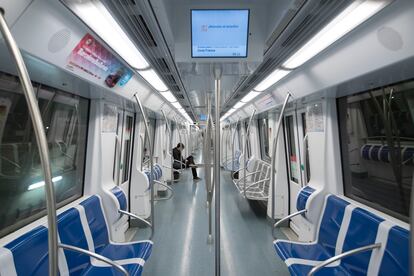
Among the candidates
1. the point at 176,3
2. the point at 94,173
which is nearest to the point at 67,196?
the point at 94,173

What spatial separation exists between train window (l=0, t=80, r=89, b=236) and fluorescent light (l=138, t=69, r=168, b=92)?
83 cm

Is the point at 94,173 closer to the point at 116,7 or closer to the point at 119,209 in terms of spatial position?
the point at 119,209

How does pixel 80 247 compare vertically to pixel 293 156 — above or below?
below

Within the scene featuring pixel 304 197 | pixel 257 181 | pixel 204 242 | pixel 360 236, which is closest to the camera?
pixel 360 236

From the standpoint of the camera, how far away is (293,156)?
151 inches

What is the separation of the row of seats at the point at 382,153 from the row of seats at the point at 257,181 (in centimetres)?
169

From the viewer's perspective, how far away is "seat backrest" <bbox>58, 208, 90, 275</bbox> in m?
1.72

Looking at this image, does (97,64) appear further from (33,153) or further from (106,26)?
(33,153)

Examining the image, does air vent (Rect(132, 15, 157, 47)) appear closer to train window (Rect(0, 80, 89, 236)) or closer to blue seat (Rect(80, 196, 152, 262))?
train window (Rect(0, 80, 89, 236))

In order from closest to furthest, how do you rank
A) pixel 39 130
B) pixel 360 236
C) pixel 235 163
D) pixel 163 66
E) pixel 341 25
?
pixel 39 130, pixel 341 25, pixel 360 236, pixel 163 66, pixel 235 163

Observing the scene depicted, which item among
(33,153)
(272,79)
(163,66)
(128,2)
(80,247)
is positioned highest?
(163,66)

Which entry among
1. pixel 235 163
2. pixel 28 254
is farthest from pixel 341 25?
pixel 235 163

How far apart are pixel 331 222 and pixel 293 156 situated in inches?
69.9

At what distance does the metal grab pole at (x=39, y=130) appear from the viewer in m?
0.63
